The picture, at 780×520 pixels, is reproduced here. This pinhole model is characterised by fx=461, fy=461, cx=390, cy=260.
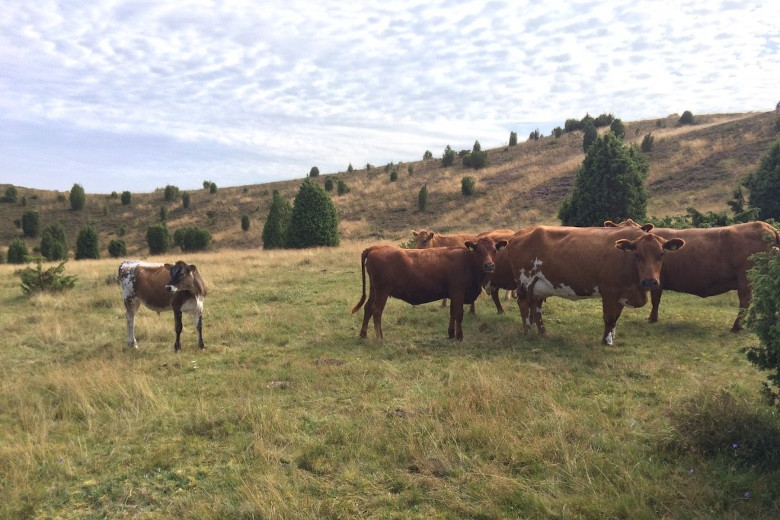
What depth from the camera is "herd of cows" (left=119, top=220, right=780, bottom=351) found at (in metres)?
8.41

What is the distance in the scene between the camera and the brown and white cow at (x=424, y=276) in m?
8.78

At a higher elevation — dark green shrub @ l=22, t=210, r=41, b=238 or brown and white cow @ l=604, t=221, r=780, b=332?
dark green shrub @ l=22, t=210, r=41, b=238

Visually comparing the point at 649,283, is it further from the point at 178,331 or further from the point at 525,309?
the point at 178,331

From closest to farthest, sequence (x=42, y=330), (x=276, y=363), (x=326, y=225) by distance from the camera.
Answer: (x=276, y=363) → (x=42, y=330) → (x=326, y=225)

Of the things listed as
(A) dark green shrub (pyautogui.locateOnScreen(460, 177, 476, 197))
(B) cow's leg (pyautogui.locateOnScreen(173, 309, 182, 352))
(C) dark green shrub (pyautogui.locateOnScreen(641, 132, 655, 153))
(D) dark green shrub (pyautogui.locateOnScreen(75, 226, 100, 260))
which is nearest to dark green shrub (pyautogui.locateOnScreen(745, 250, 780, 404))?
(B) cow's leg (pyautogui.locateOnScreen(173, 309, 182, 352))

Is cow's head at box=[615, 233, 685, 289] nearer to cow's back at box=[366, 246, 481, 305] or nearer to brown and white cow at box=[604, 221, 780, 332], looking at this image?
brown and white cow at box=[604, 221, 780, 332]

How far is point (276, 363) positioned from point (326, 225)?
19050 mm

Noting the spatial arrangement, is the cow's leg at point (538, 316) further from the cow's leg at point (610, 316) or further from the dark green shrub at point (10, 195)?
the dark green shrub at point (10, 195)

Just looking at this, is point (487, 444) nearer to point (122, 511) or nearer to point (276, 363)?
point (122, 511)

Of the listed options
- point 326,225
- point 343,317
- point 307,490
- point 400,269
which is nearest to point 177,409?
point 307,490

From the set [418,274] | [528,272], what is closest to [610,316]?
[528,272]

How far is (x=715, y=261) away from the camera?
28.8ft

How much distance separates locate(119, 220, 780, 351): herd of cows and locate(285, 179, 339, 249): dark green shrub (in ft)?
53.8

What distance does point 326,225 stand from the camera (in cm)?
2603
